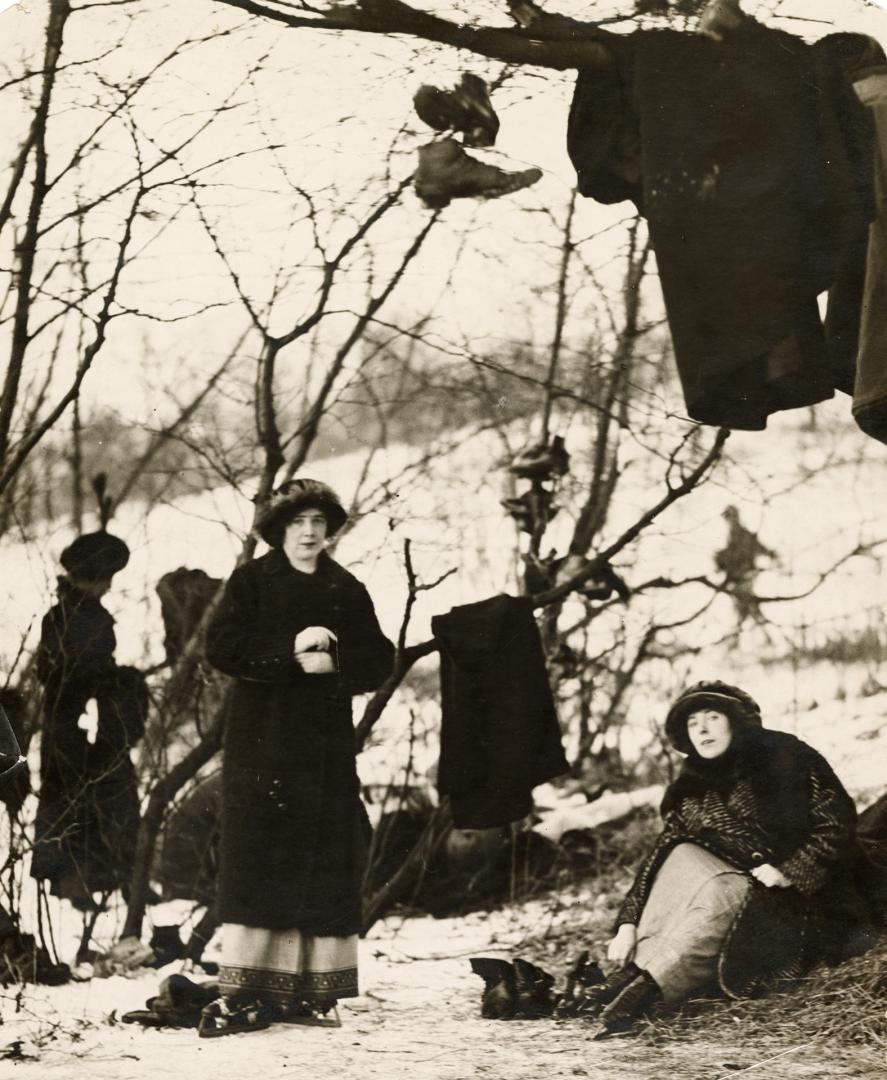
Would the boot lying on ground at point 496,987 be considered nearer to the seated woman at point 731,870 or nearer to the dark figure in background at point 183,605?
the seated woman at point 731,870

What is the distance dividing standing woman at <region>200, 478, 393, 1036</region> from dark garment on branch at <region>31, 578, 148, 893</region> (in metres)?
0.20

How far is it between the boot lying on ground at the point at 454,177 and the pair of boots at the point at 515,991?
1513 millimetres

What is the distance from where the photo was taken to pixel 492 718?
8.71 feet

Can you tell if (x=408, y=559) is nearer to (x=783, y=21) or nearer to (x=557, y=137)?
(x=557, y=137)

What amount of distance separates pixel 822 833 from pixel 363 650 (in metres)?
0.96

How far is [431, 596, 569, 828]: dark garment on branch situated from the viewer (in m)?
2.64

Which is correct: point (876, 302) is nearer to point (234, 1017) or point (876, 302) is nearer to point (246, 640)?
point (246, 640)

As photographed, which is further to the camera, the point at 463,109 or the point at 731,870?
the point at 463,109

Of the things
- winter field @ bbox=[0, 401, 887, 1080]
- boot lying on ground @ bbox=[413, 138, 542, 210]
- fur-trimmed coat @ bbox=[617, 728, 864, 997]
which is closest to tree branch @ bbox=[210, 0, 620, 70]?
boot lying on ground @ bbox=[413, 138, 542, 210]

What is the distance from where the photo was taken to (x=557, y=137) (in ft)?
9.03

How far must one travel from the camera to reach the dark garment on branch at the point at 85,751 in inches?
103

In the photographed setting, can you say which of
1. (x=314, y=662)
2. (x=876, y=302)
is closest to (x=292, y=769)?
(x=314, y=662)

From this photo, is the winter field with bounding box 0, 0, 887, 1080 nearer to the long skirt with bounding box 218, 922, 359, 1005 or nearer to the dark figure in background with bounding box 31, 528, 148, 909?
the dark figure in background with bounding box 31, 528, 148, 909

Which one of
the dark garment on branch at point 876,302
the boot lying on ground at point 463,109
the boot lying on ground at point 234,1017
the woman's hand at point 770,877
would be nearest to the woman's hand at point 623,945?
the woman's hand at point 770,877
